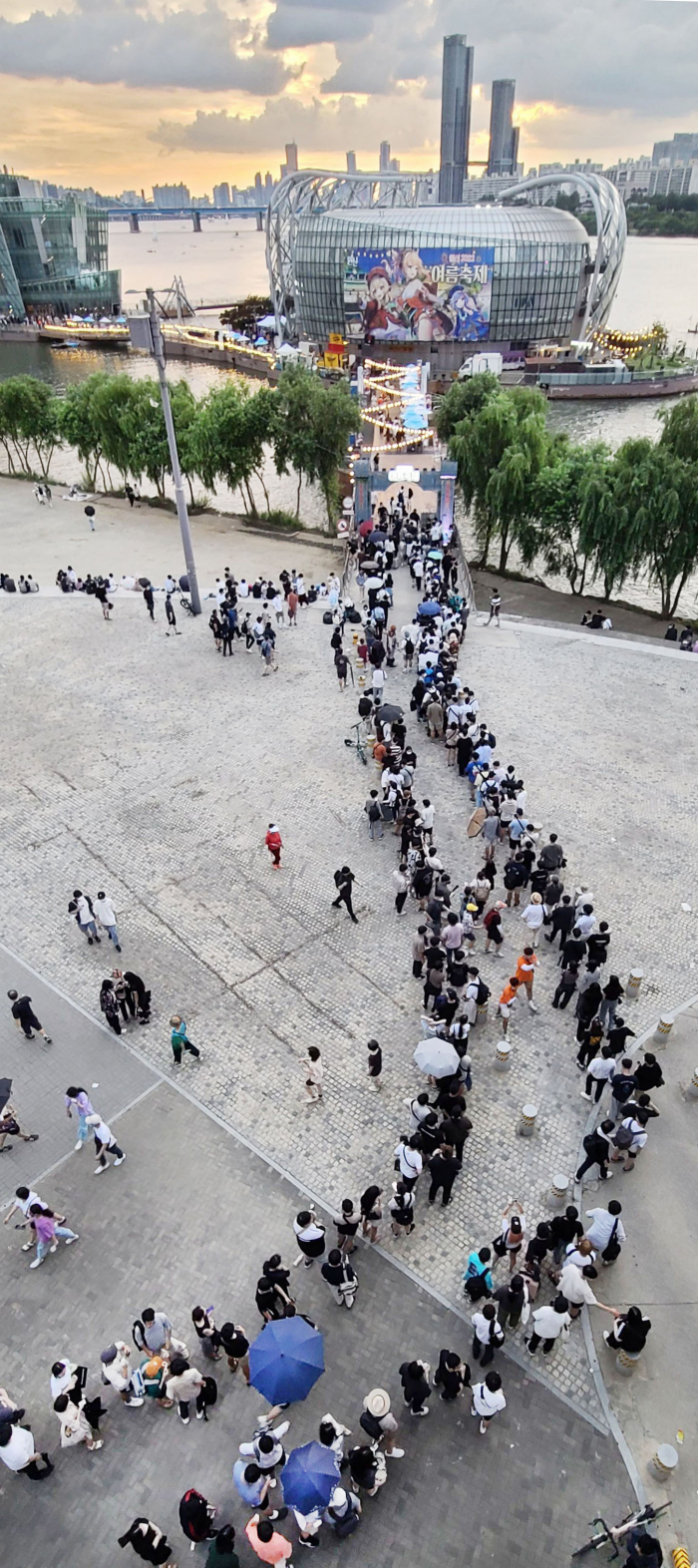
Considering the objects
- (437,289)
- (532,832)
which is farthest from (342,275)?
(532,832)

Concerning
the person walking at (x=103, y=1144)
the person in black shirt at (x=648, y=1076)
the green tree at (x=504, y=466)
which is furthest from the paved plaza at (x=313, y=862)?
the green tree at (x=504, y=466)

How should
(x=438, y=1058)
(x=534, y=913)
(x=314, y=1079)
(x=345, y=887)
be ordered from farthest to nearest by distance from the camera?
(x=345, y=887) < (x=534, y=913) < (x=314, y=1079) < (x=438, y=1058)

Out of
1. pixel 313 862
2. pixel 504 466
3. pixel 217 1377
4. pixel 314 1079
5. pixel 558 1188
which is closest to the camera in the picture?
pixel 217 1377

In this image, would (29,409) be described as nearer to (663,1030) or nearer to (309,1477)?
(663,1030)

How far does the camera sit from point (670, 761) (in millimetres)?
18797

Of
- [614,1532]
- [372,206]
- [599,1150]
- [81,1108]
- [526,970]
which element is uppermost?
[372,206]

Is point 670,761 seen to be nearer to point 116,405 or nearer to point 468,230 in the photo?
point 116,405

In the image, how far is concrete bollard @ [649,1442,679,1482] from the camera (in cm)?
766

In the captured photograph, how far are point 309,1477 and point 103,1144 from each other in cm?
464

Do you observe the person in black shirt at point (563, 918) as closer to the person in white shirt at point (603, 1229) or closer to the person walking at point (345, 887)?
the person walking at point (345, 887)

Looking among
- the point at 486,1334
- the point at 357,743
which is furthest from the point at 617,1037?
the point at 357,743

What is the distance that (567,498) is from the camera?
30.9 m

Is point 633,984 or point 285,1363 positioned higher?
point 285,1363

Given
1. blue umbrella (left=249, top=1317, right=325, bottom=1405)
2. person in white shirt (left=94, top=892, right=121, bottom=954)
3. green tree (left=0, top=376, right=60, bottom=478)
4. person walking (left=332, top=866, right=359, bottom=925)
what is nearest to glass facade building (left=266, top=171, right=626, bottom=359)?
green tree (left=0, top=376, right=60, bottom=478)
